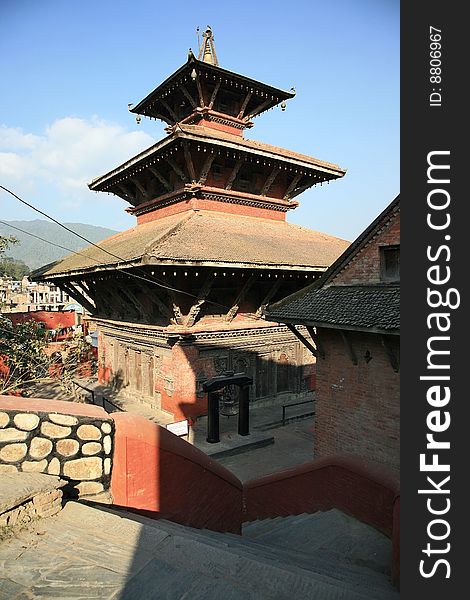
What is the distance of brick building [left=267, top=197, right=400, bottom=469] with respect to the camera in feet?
26.8

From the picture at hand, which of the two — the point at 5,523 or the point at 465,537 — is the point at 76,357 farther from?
the point at 465,537

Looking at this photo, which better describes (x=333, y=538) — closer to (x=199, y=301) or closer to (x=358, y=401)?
(x=358, y=401)

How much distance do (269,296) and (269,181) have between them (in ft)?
15.5

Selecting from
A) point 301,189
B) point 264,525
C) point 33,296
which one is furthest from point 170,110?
point 33,296

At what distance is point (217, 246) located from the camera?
12094mm

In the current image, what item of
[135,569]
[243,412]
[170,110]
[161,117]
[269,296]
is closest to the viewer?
[135,569]

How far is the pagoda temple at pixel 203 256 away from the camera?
1230cm

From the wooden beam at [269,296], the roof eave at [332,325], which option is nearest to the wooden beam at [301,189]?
the wooden beam at [269,296]

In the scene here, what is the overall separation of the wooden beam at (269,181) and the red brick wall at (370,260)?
7345 mm

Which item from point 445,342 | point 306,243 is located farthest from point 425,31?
point 306,243

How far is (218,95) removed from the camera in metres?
16.4

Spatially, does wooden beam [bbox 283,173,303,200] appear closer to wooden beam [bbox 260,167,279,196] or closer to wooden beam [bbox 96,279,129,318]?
wooden beam [bbox 260,167,279,196]

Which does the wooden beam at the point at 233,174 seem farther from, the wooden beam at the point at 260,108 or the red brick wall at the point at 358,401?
the red brick wall at the point at 358,401

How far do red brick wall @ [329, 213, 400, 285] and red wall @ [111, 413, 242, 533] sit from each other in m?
5.48
